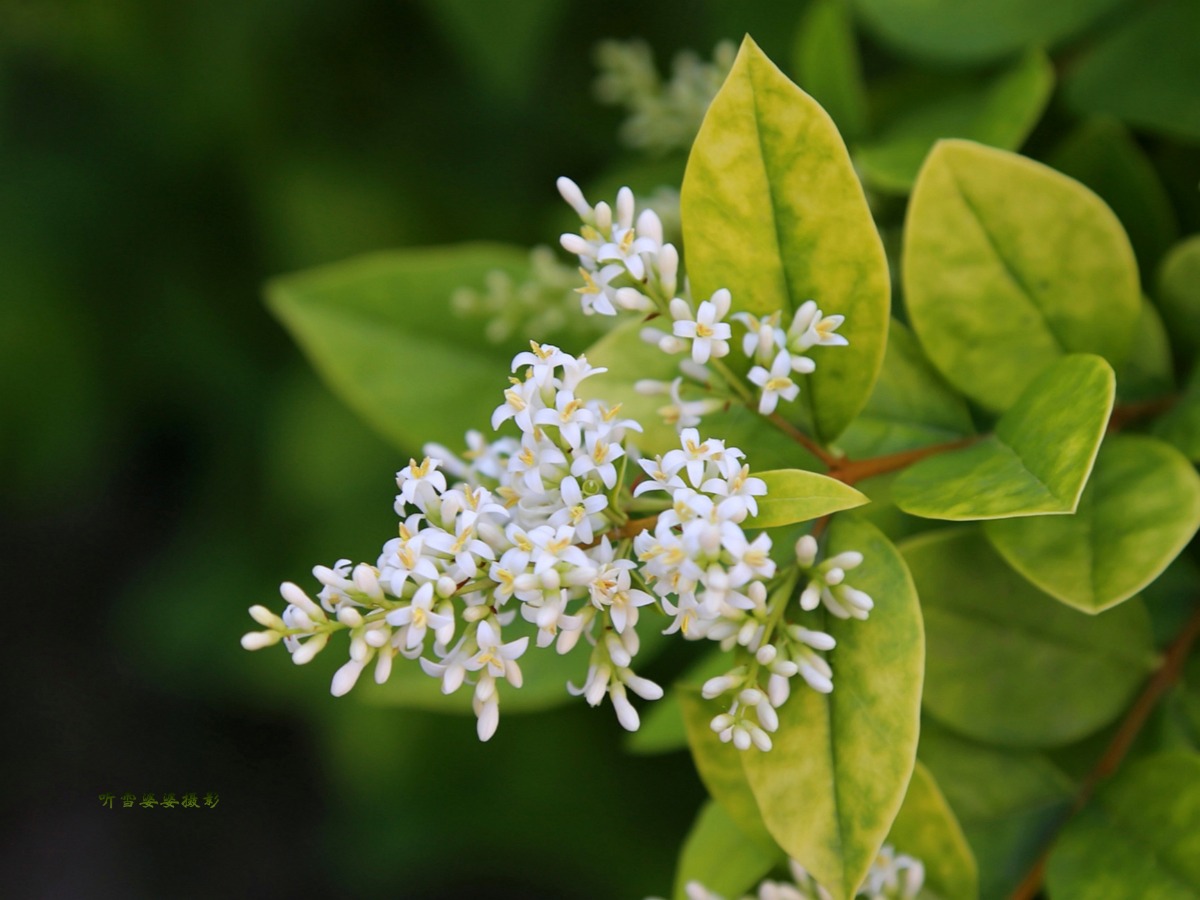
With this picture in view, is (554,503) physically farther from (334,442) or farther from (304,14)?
(304,14)

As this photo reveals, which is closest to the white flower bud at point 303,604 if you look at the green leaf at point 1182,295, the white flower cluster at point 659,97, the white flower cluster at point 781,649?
the white flower cluster at point 781,649

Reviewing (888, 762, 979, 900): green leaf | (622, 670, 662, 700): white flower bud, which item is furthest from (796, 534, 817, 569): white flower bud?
(888, 762, 979, 900): green leaf

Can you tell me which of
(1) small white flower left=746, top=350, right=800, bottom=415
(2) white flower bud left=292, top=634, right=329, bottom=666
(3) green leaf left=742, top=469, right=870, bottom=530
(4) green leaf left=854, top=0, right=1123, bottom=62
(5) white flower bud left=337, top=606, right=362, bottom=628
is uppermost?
(4) green leaf left=854, top=0, right=1123, bottom=62

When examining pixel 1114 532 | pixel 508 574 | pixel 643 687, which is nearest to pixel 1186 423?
pixel 1114 532

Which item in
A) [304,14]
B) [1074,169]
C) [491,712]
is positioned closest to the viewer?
[491,712]

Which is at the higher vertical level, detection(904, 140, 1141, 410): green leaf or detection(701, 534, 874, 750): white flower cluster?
detection(904, 140, 1141, 410): green leaf

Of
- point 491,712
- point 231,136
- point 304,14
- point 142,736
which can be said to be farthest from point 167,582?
point 491,712

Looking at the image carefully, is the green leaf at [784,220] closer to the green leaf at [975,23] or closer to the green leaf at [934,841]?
the green leaf at [934,841]

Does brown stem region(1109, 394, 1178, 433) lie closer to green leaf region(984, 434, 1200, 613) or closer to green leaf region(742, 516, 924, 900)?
green leaf region(984, 434, 1200, 613)
